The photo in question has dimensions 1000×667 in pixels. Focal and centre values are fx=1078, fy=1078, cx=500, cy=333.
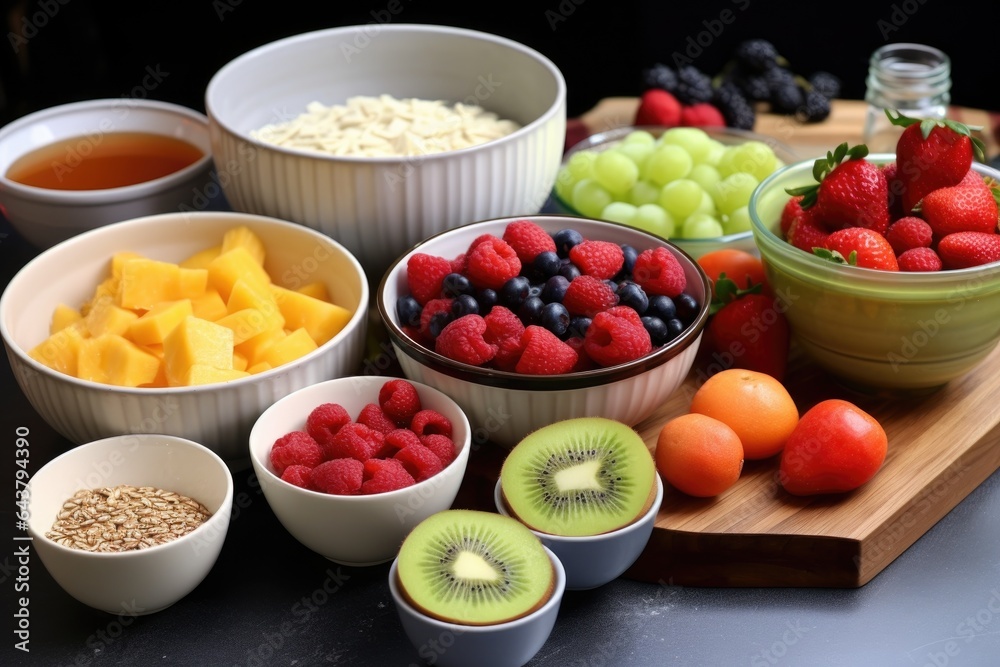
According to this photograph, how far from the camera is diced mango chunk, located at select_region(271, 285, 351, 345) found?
57.1 inches

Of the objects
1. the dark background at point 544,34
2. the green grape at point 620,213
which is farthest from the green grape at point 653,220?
the dark background at point 544,34

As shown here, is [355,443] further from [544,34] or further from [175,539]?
[544,34]

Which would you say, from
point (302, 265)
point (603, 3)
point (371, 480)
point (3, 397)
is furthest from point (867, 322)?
point (603, 3)

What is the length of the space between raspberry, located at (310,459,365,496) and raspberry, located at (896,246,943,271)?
2.40 feet

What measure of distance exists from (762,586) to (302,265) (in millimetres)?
793

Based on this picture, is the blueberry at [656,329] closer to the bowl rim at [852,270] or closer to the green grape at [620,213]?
the bowl rim at [852,270]

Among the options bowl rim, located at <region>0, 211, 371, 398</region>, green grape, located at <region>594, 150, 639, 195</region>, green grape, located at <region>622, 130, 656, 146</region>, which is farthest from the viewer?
green grape, located at <region>622, 130, 656, 146</region>

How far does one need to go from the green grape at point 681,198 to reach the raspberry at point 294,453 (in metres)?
0.75

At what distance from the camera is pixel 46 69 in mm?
3078

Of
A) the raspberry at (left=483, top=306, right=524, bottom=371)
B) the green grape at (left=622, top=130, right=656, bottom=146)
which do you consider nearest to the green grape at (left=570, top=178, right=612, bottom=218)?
the green grape at (left=622, top=130, right=656, bottom=146)

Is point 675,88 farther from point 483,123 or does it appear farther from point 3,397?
point 3,397

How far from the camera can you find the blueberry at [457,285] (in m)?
1.39

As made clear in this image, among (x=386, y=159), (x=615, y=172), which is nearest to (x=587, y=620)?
(x=386, y=159)

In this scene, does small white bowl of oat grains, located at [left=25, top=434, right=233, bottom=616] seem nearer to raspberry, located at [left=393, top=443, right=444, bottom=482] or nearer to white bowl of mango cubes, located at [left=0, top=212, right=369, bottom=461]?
white bowl of mango cubes, located at [left=0, top=212, right=369, bottom=461]
